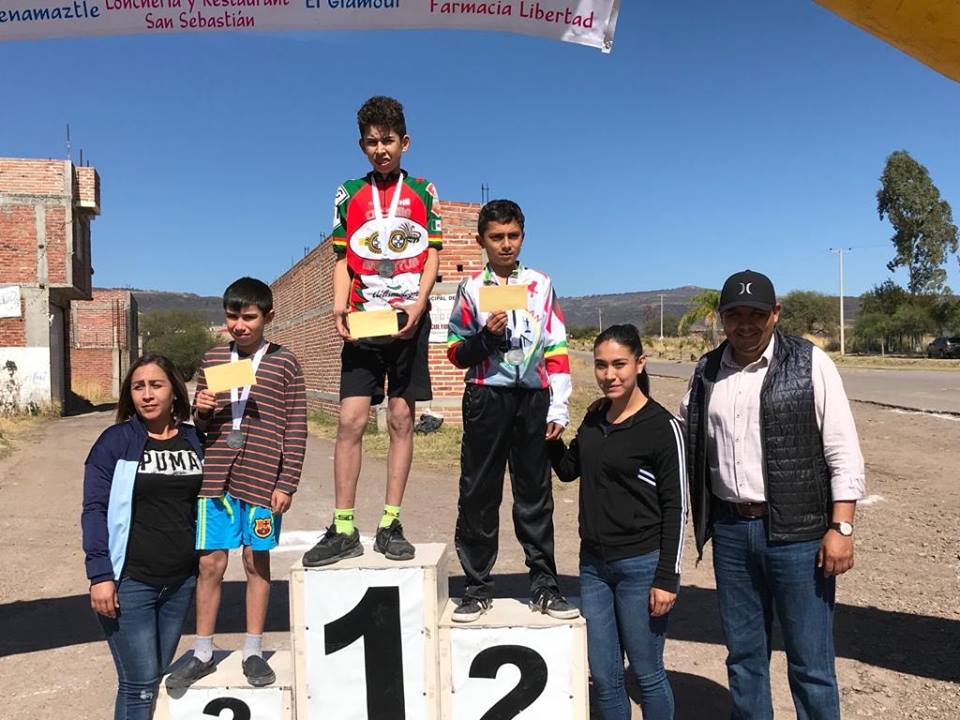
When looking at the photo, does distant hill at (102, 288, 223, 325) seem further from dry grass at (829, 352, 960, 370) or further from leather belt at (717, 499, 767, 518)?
leather belt at (717, 499, 767, 518)

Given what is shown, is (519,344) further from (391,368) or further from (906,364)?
(906,364)

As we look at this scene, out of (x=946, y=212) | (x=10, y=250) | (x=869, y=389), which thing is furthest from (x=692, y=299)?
(x=10, y=250)

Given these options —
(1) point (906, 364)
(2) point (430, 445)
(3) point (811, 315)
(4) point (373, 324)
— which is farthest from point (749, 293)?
(3) point (811, 315)

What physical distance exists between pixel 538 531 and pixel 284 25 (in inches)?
115

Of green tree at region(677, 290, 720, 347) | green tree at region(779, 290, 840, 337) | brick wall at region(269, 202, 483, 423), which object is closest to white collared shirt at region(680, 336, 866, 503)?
brick wall at region(269, 202, 483, 423)

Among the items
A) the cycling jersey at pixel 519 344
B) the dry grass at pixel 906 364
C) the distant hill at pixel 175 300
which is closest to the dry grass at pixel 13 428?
the cycling jersey at pixel 519 344

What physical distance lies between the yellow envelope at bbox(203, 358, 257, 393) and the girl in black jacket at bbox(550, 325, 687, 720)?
53.6 inches

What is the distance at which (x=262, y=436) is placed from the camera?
285cm

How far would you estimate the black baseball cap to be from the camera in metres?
2.65

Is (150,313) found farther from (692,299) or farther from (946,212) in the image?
(946,212)

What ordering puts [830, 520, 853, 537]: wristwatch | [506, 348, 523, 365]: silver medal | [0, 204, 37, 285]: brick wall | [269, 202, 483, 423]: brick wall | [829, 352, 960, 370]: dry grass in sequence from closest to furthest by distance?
[830, 520, 853, 537]: wristwatch < [506, 348, 523, 365]: silver medal < [269, 202, 483, 423]: brick wall < [0, 204, 37, 285]: brick wall < [829, 352, 960, 370]: dry grass

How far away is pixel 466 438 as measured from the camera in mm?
3023

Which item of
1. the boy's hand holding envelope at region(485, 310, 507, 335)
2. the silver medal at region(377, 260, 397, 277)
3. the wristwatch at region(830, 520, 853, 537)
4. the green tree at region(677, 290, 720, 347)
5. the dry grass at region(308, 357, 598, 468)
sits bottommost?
the dry grass at region(308, 357, 598, 468)

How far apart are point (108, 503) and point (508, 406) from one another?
1611 millimetres
